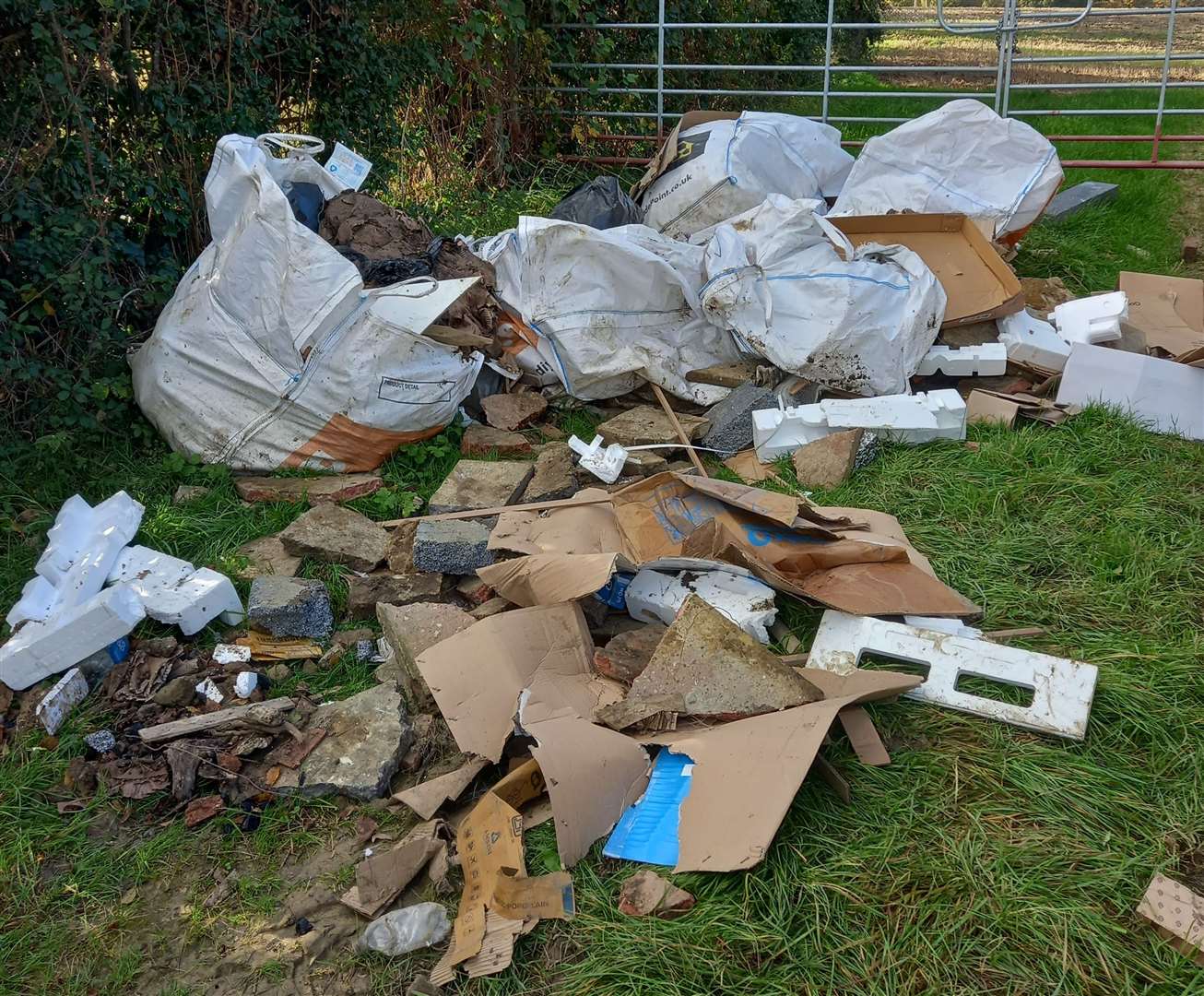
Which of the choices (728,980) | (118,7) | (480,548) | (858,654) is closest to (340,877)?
(728,980)

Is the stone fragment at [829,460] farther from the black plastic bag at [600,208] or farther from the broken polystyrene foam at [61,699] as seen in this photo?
the broken polystyrene foam at [61,699]

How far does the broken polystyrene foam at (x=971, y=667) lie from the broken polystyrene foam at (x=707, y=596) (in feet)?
0.56

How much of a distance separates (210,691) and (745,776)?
61.4 inches

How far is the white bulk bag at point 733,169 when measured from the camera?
16.1ft

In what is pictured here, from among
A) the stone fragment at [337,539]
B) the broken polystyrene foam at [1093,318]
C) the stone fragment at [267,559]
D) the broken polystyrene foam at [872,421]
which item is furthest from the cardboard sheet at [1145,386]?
the stone fragment at [267,559]

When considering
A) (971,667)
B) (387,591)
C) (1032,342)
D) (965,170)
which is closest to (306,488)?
(387,591)

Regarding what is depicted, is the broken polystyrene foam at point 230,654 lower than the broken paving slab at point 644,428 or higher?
lower

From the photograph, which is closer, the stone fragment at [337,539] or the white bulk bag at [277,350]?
the stone fragment at [337,539]

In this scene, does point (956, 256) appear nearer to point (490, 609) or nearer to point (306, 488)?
point (490, 609)

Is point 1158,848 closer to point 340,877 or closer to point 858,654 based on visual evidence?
point 858,654

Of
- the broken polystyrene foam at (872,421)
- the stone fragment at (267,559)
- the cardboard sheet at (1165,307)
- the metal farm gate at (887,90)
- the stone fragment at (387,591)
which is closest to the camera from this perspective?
the stone fragment at (387,591)

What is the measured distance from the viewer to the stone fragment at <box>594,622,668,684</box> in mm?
2564

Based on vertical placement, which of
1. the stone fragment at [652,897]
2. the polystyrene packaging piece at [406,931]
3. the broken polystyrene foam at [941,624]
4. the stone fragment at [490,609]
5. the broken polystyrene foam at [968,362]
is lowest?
the polystyrene packaging piece at [406,931]

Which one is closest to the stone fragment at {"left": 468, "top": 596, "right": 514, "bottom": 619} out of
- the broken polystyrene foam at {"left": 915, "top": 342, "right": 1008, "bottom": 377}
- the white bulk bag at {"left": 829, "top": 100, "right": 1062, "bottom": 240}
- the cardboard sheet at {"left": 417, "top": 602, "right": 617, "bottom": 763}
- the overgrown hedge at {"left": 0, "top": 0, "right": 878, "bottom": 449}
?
the cardboard sheet at {"left": 417, "top": 602, "right": 617, "bottom": 763}
